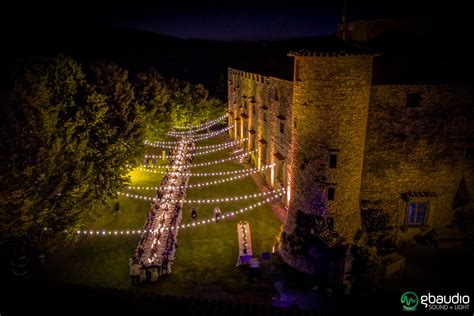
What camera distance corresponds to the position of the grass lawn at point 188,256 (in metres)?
14.4

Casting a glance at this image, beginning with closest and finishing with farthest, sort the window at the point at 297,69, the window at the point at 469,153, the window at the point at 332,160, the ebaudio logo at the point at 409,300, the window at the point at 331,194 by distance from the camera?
the ebaudio logo at the point at 409,300 < the window at the point at 297,69 < the window at the point at 332,160 < the window at the point at 331,194 < the window at the point at 469,153

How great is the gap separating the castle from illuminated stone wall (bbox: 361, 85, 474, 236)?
1.8 inches

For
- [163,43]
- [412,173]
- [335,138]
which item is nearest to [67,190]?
[335,138]

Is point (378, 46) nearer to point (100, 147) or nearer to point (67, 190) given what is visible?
point (100, 147)

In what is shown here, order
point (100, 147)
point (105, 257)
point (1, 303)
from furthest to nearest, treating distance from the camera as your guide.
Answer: point (100, 147) < point (105, 257) < point (1, 303)

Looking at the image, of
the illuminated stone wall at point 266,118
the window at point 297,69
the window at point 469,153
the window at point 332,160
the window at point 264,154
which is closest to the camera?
the window at point 297,69

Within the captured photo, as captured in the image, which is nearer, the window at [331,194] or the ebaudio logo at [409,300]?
the ebaudio logo at [409,300]

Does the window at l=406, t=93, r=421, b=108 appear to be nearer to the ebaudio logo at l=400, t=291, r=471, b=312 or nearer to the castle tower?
the castle tower

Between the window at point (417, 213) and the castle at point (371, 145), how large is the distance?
50 millimetres

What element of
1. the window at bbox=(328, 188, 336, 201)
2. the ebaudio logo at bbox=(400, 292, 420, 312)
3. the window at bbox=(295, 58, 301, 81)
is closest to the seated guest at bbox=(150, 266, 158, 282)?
the window at bbox=(328, 188, 336, 201)

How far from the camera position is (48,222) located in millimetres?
14578

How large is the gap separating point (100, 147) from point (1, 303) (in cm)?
1185

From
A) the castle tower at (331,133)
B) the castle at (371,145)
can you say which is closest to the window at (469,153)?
the castle at (371,145)

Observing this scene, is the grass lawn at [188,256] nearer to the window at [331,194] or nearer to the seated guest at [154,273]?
the seated guest at [154,273]
